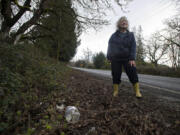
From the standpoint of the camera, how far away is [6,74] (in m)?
2.49

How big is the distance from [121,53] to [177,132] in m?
1.77

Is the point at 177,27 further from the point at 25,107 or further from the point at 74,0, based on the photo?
the point at 25,107

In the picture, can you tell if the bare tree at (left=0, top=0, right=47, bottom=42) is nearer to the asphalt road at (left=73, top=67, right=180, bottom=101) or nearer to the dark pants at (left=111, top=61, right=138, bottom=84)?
the dark pants at (left=111, top=61, right=138, bottom=84)

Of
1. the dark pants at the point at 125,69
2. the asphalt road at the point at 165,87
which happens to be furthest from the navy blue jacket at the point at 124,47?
the asphalt road at the point at 165,87

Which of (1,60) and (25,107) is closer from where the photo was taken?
(25,107)

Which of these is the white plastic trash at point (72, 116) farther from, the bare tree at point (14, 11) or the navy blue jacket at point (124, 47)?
→ the bare tree at point (14, 11)

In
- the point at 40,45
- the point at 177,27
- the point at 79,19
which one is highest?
the point at 177,27

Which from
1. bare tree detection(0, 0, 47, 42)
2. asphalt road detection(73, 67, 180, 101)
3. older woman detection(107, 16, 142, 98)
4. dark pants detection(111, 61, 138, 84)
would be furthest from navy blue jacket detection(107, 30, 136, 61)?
bare tree detection(0, 0, 47, 42)

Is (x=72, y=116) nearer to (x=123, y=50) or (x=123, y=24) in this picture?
(x=123, y=50)

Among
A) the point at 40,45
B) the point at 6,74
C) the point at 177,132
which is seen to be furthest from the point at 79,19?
the point at 177,132

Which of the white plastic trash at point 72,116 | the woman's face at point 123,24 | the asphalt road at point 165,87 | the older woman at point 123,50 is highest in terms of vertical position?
the woman's face at point 123,24

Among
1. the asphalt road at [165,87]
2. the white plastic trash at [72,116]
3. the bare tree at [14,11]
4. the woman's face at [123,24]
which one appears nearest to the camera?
→ the white plastic trash at [72,116]

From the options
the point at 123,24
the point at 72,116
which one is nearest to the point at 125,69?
the point at 123,24

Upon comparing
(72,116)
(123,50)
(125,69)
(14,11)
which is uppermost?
(14,11)
